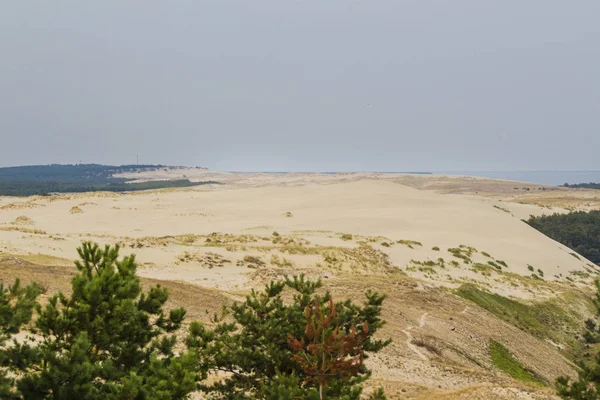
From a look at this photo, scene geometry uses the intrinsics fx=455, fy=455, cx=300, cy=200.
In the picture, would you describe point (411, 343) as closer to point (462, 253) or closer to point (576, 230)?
point (462, 253)

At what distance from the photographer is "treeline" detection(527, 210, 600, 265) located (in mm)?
95688

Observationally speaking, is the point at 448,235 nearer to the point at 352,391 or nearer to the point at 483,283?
the point at 483,283

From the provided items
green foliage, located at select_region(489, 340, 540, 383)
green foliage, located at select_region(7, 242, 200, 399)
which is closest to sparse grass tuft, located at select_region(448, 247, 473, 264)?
green foliage, located at select_region(489, 340, 540, 383)

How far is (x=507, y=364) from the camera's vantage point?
21969mm

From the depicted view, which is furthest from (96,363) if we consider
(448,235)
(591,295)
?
(448,235)

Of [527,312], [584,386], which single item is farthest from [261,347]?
[527,312]

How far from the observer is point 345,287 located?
92.3 feet

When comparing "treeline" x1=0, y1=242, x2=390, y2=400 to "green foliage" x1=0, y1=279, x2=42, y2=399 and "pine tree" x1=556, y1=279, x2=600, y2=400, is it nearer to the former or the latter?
"green foliage" x1=0, y1=279, x2=42, y2=399

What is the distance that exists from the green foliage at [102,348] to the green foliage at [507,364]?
704 inches

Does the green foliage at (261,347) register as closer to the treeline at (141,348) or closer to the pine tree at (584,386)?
the treeline at (141,348)

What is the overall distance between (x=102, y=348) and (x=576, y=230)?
366 ft

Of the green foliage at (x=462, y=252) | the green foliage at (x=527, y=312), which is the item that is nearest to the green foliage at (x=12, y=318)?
the green foliage at (x=527, y=312)

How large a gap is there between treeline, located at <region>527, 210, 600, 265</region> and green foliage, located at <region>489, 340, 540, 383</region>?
83.2 m

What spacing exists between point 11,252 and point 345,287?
907 inches
